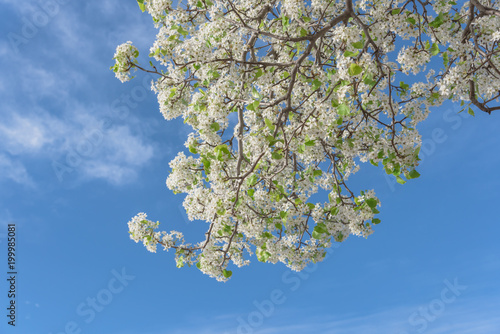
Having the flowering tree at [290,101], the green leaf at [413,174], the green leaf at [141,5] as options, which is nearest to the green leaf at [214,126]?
the flowering tree at [290,101]

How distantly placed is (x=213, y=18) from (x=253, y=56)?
5.31ft

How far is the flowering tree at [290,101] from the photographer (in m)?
6.05

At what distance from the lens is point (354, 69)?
5.16 metres

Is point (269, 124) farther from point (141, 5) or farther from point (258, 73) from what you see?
point (141, 5)

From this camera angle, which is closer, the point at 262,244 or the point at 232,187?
the point at 232,187

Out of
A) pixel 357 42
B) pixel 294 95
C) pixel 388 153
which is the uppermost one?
pixel 294 95

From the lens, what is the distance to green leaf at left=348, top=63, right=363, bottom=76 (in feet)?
16.8

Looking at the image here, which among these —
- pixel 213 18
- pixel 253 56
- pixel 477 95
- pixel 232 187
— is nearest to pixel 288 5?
pixel 213 18

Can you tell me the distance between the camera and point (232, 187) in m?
6.89

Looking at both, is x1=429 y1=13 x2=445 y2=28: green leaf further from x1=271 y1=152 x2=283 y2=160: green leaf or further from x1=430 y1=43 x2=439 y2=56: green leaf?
x1=271 y1=152 x2=283 y2=160: green leaf

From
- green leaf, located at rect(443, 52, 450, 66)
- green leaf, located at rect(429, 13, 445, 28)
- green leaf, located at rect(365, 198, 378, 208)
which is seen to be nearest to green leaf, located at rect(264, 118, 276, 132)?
green leaf, located at rect(365, 198, 378, 208)

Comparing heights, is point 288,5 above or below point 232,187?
above

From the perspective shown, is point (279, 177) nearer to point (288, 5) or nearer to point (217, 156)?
point (217, 156)

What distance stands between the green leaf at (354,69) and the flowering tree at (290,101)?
0.02 meters
